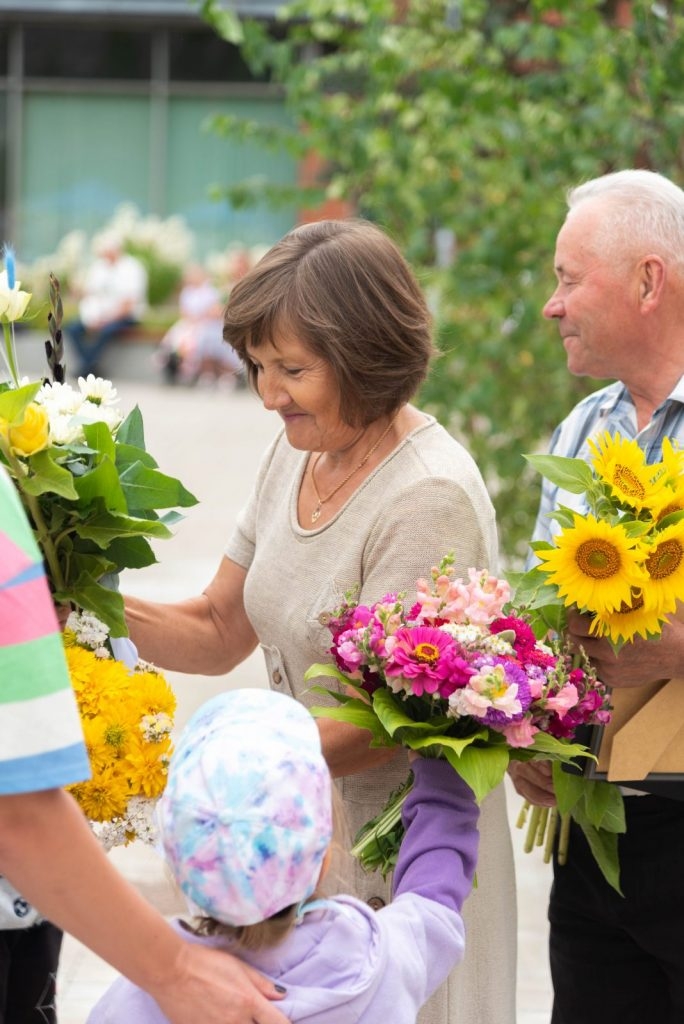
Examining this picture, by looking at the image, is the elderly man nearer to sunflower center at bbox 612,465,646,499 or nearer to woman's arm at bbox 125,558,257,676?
sunflower center at bbox 612,465,646,499

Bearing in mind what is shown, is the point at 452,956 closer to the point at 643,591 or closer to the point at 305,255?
the point at 643,591

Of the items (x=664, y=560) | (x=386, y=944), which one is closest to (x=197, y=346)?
(x=664, y=560)

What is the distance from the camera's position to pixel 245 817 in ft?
5.57

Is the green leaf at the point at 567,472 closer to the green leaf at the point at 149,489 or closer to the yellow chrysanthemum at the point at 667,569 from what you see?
the yellow chrysanthemum at the point at 667,569

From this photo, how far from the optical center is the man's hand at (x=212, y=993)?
1.71m

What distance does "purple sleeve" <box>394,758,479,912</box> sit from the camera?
206 cm

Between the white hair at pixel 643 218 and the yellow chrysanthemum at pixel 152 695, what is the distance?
4.20 ft

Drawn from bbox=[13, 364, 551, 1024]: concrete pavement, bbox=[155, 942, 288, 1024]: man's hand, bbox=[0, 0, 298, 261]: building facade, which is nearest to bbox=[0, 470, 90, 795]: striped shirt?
bbox=[155, 942, 288, 1024]: man's hand

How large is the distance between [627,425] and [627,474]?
69cm

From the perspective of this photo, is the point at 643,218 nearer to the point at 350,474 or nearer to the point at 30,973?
the point at 350,474

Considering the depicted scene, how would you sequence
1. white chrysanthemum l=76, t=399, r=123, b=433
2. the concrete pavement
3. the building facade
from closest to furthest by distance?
white chrysanthemum l=76, t=399, r=123, b=433, the concrete pavement, the building facade

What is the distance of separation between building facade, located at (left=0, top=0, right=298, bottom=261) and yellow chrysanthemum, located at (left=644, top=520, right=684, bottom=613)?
2380cm

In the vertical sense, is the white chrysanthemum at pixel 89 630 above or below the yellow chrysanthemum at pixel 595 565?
below

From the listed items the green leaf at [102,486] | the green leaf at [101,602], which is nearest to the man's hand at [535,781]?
the green leaf at [101,602]
